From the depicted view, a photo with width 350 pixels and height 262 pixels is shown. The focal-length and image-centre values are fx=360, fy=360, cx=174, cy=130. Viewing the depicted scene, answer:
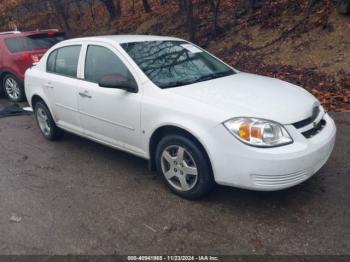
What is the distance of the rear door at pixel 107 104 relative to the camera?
12.7 feet

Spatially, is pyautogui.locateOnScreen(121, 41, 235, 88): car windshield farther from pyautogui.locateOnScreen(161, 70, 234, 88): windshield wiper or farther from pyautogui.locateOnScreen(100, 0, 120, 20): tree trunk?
pyautogui.locateOnScreen(100, 0, 120, 20): tree trunk

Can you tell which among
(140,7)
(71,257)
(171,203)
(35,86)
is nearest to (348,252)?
(171,203)

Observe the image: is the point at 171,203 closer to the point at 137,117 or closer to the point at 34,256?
the point at 137,117

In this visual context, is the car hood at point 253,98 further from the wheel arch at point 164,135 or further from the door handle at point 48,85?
the door handle at point 48,85

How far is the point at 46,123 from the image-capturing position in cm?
553

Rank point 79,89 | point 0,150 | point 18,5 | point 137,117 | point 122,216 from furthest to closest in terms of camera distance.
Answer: point 18,5 → point 0,150 → point 79,89 → point 137,117 → point 122,216

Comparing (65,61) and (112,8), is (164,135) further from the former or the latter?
(112,8)

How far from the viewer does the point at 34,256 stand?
9.61 feet

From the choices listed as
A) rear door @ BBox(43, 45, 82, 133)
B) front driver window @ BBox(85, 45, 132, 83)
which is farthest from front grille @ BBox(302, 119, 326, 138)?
rear door @ BBox(43, 45, 82, 133)

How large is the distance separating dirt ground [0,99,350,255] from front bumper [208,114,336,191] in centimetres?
37

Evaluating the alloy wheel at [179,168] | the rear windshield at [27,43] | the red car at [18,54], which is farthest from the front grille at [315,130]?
the rear windshield at [27,43]

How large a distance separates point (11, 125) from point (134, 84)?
372 centimetres

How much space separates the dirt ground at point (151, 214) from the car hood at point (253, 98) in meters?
0.88

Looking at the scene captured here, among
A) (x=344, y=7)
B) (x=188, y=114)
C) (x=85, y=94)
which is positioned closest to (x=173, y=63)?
(x=188, y=114)
